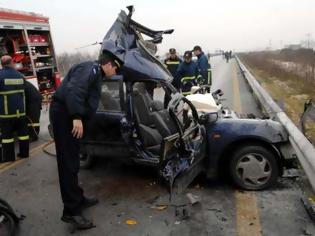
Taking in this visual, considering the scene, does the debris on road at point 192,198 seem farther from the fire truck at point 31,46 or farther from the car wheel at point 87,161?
the fire truck at point 31,46

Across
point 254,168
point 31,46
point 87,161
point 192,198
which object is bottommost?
point 192,198

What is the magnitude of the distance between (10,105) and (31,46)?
4.62m

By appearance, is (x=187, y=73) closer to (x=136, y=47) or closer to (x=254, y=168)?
(x=136, y=47)

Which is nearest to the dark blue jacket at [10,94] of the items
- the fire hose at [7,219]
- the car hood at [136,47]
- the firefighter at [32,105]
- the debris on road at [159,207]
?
the firefighter at [32,105]

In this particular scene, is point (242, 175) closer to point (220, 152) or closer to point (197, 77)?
point (220, 152)

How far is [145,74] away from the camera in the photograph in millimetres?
5383

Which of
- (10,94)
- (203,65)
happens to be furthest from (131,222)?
(203,65)

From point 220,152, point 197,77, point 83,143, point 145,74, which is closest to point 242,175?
point 220,152

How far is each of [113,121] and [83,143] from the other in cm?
62

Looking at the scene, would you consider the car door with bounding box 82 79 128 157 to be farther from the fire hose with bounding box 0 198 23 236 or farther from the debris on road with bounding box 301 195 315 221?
the debris on road with bounding box 301 195 315 221

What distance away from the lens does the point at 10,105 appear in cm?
729

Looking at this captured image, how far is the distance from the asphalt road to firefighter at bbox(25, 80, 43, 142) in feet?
6.91

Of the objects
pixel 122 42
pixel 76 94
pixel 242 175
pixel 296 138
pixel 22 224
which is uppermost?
pixel 122 42

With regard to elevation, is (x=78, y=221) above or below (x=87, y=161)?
below
